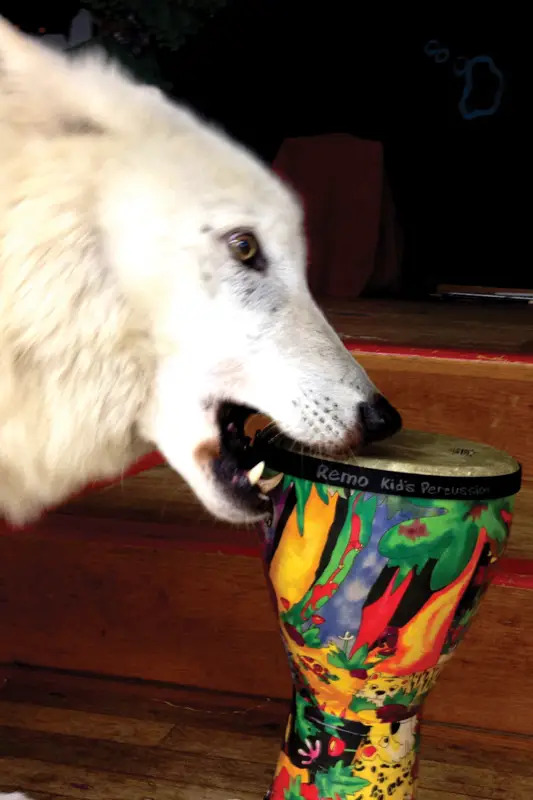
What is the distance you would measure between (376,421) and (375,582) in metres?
0.15

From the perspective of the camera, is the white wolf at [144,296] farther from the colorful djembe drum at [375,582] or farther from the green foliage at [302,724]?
the green foliage at [302,724]

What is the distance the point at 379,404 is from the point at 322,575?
6.8 inches

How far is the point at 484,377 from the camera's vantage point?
1.56 meters

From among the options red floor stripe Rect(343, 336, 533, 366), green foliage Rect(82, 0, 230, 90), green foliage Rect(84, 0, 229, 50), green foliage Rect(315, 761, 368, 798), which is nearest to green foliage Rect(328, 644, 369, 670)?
green foliage Rect(315, 761, 368, 798)

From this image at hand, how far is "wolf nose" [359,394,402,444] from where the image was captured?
80cm

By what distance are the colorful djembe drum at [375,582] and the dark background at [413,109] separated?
409 cm

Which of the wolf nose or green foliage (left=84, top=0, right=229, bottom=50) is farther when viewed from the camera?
green foliage (left=84, top=0, right=229, bottom=50)

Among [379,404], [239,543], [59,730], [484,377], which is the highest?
[379,404]

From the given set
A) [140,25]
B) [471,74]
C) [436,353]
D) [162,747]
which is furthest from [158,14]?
[471,74]

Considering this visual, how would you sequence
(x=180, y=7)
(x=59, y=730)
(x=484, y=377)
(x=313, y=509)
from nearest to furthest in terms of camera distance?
(x=313, y=509)
(x=59, y=730)
(x=484, y=377)
(x=180, y=7)

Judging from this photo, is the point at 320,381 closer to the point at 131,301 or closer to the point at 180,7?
the point at 131,301

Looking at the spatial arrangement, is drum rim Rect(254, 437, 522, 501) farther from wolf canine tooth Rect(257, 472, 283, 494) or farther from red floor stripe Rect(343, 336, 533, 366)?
red floor stripe Rect(343, 336, 533, 366)

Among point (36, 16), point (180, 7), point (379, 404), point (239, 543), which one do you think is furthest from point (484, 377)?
point (36, 16)

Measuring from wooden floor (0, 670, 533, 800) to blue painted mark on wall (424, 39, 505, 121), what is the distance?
4704 millimetres
